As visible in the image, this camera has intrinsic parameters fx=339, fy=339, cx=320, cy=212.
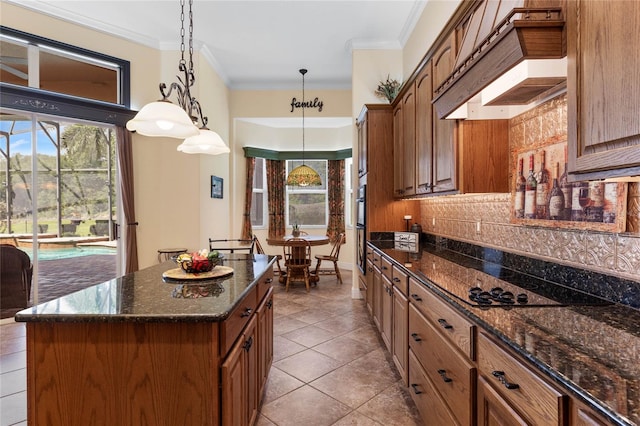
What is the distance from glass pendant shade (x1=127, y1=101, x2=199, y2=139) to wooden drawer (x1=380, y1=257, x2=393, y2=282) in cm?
186

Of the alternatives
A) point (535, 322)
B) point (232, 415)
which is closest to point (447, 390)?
point (535, 322)

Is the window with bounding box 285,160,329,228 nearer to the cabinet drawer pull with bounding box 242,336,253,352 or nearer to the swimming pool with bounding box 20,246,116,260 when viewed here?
the swimming pool with bounding box 20,246,116,260

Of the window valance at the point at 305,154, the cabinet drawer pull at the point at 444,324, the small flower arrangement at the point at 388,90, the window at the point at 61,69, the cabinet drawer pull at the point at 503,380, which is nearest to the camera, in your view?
the cabinet drawer pull at the point at 503,380

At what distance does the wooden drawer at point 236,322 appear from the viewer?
143cm

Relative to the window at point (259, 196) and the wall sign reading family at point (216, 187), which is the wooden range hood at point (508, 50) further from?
the window at point (259, 196)

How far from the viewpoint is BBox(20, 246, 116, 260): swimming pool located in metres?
4.41

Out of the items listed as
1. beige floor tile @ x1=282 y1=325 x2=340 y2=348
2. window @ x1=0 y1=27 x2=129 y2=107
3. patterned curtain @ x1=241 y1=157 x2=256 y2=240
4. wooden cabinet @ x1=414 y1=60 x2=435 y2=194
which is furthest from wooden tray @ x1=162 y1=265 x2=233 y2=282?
patterned curtain @ x1=241 y1=157 x2=256 y2=240

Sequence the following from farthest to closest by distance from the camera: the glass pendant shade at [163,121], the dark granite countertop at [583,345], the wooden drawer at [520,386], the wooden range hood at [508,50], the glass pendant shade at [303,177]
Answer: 1. the glass pendant shade at [303,177]
2. the glass pendant shade at [163,121]
3. the wooden range hood at [508,50]
4. the wooden drawer at [520,386]
5. the dark granite countertop at [583,345]

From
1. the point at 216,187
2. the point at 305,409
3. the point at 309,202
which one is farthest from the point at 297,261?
the point at 305,409

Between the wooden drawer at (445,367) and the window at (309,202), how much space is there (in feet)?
18.6

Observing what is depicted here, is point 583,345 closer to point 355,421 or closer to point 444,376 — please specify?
point 444,376

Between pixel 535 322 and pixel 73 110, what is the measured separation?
5.49 metres

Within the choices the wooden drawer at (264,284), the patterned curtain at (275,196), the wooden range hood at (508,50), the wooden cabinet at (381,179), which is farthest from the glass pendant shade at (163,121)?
the patterned curtain at (275,196)

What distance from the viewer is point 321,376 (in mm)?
2809
